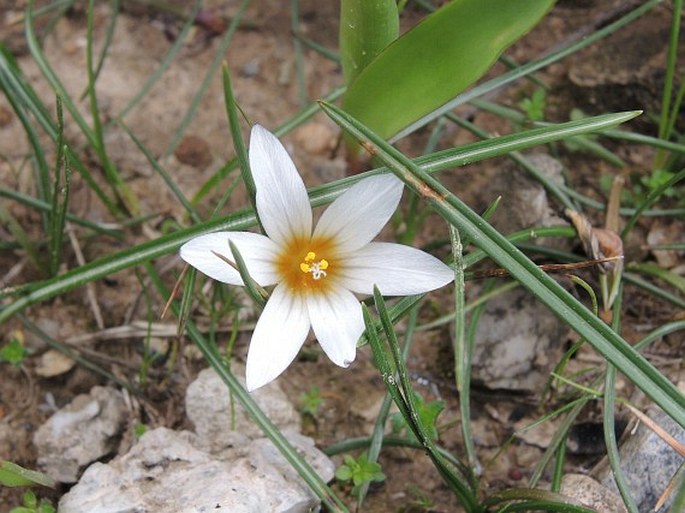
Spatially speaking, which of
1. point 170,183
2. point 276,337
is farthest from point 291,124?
point 276,337

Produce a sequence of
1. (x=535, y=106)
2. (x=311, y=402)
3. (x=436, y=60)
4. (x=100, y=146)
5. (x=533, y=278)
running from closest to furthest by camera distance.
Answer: (x=533, y=278)
(x=436, y=60)
(x=311, y=402)
(x=100, y=146)
(x=535, y=106)

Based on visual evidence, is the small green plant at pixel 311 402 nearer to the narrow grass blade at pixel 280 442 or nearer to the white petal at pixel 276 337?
the narrow grass blade at pixel 280 442

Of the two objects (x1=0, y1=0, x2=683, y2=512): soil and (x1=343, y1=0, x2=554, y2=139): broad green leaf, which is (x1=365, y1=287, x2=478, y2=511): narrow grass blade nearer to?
(x1=0, y1=0, x2=683, y2=512): soil

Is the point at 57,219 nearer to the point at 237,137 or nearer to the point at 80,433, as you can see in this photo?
the point at 80,433

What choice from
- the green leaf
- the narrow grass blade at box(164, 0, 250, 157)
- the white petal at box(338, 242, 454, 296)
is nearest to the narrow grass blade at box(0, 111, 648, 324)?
the white petal at box(338, 242, 454, 296)

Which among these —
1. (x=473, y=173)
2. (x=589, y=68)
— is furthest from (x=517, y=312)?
(x=589, y=68)

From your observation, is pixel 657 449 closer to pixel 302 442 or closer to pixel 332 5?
pixel 302 442
